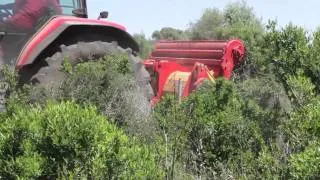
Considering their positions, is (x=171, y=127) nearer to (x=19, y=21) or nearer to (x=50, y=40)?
(x=50, y=40)

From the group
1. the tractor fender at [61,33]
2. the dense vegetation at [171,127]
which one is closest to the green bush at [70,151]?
the dense vegetation at [171,127]

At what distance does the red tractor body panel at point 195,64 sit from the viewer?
367 inches

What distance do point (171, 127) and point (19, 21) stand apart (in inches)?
108

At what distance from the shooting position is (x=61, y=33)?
6.76m

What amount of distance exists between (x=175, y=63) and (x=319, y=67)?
4241 millimetres

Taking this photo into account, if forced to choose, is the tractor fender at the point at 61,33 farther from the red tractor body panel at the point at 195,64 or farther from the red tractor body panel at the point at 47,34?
the red tractor body panel at the point at 195,64

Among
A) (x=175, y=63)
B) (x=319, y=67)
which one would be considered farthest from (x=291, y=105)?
(x=175, y=63)

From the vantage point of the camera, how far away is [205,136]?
17.7 ft

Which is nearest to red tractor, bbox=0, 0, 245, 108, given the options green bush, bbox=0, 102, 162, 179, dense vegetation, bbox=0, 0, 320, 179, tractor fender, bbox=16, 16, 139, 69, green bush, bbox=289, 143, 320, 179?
tractor fender, bbox=16, 16, 139, 69

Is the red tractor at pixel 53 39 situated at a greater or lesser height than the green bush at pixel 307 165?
greater

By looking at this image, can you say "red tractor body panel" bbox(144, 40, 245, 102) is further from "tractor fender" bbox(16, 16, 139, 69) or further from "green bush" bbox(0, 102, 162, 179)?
"green bush" bbox(0, 102, 162, 179)

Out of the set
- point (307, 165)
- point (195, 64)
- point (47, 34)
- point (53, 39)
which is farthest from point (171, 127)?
point (195, 64)

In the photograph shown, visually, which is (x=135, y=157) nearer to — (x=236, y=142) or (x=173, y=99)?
(x=236, y=142)

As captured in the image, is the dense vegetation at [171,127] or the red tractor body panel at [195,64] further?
the red tractor body panel at [195,64]
